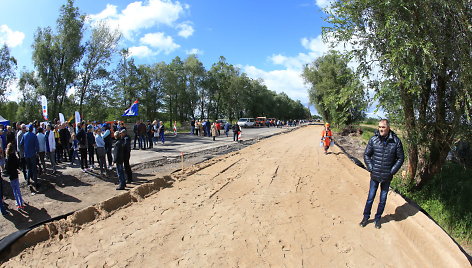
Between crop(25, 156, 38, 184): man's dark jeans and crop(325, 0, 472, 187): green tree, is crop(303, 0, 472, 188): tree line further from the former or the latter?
crop(25, 156, 38, 184): man's dark jeans

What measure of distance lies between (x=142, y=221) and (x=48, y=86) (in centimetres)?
2815

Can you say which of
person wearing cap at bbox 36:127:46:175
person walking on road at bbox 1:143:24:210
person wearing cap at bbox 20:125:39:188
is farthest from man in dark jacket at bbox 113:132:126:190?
person wearing cap at bbox 36:127:46:175

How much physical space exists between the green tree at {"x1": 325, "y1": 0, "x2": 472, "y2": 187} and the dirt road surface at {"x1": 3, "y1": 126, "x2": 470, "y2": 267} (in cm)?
228

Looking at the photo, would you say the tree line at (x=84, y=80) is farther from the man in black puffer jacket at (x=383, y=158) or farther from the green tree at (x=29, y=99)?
the man in black puffer jacket at (x=383, y=158)

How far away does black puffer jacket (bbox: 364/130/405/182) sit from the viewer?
5.33 metres

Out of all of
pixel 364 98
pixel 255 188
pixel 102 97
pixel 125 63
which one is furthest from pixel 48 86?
pixel 364 98

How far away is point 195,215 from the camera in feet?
21.3

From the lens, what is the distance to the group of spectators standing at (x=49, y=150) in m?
6.96

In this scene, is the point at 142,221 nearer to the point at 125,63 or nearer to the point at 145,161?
the point at 145,161

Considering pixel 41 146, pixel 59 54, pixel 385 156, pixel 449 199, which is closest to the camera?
pixel 385 156

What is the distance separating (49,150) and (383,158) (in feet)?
33.8

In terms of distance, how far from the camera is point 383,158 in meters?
5.45

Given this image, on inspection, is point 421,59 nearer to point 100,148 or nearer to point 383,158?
point 383,158

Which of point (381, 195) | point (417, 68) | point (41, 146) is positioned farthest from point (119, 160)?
point (417, 68)
